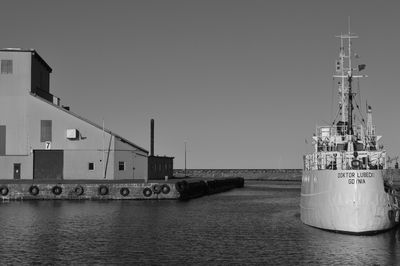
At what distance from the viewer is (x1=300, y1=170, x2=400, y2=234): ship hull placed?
→ 118ft

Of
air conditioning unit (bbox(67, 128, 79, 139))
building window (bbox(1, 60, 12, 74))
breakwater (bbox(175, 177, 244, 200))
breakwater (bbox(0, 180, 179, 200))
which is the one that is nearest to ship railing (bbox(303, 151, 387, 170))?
breakwater (bbox(0, 180, 179, 200))

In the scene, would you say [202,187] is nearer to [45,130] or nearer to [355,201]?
[45,130]

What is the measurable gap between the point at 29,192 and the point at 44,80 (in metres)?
21.6

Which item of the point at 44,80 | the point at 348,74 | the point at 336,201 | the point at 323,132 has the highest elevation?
the point at 44,80

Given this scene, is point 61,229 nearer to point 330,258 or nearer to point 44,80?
point 330,258

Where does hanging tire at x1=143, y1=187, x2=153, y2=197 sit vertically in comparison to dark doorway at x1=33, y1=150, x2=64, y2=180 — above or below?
below

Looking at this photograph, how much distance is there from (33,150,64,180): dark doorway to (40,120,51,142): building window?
1.73m

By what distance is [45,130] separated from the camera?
248ft

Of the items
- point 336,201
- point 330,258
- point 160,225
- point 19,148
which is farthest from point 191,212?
point 19,148

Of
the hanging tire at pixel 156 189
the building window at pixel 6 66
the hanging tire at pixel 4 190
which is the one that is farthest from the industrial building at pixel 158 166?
the building window at pixel 6 66

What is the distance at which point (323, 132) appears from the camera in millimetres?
43781

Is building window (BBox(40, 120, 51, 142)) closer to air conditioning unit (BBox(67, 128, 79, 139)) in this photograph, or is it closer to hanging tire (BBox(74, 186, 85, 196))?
air conditioning unit (BBox(67, 128, 79, 139))

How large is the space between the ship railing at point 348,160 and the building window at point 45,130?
43260mm

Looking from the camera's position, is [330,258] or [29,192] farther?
[29,192]
